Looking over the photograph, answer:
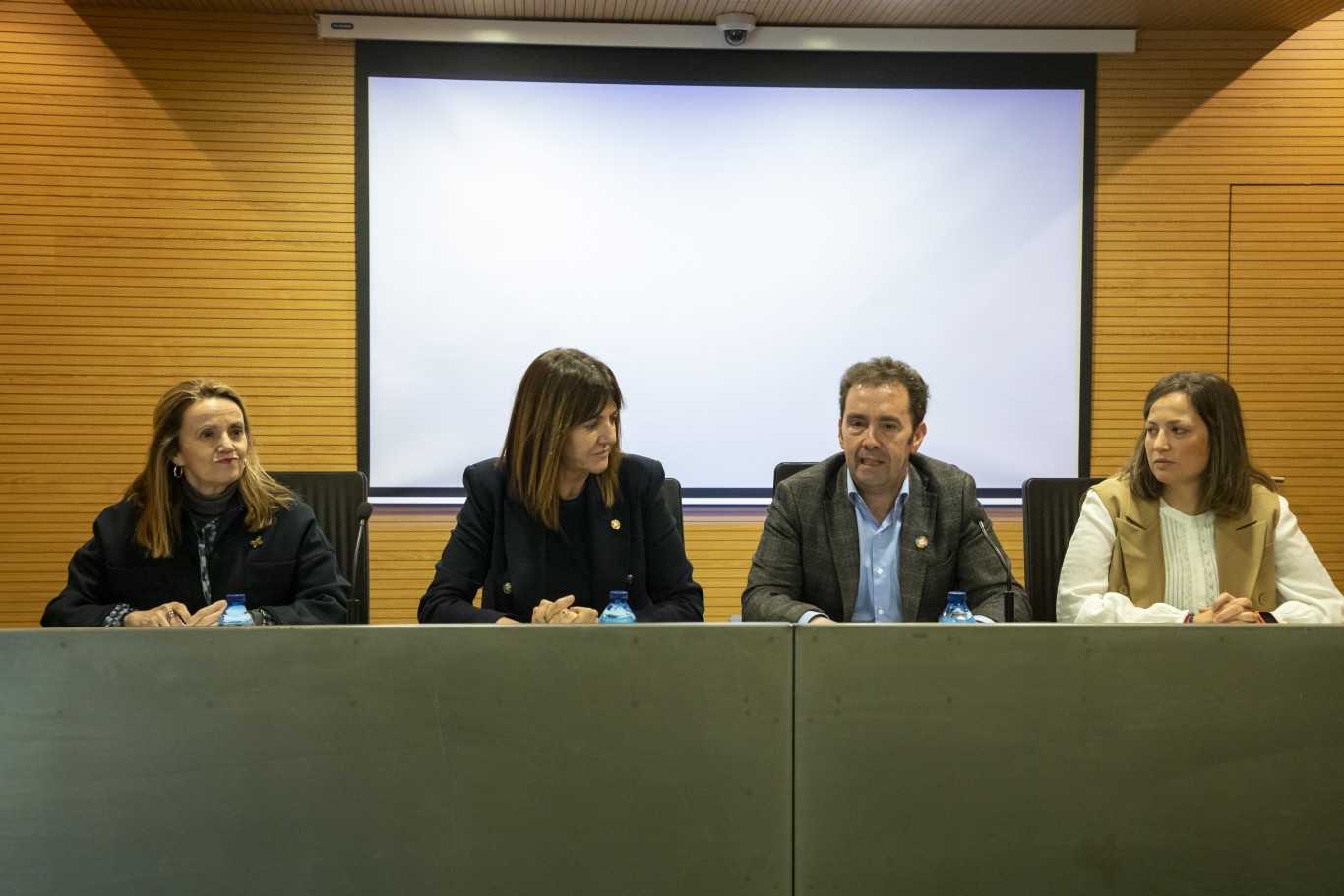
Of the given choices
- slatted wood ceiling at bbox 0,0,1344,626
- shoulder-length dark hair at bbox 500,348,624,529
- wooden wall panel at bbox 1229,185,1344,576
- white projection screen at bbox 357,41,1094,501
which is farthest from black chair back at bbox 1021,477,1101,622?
wooden wall panel at bbox 1229,185,1344,576

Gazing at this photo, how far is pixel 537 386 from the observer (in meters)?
2.51

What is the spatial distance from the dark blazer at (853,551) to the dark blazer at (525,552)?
263 mm

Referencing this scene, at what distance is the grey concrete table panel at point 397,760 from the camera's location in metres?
1.45

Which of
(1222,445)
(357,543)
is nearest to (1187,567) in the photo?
(1222,445)

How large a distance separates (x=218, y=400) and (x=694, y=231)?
2.56m

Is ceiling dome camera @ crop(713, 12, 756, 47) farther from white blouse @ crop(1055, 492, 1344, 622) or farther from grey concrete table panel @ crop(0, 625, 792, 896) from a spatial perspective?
grey concrete table panel @ crop(0, 625, 792, 896)

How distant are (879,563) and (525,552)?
2.72 ft

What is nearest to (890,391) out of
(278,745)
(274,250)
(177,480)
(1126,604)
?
(1126,604)

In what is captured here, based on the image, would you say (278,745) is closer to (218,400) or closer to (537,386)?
(537,386)

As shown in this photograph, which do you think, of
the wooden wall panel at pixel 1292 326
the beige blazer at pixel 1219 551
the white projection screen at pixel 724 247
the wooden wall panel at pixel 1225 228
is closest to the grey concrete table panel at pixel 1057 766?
the beige blazer at pixel 1219 551

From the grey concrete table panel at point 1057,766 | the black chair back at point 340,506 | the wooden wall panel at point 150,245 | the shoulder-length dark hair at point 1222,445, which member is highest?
the wooden wall panel at point 150,245

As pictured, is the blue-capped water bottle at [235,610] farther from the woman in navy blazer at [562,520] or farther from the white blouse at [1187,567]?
the white blouse at [1187,567]

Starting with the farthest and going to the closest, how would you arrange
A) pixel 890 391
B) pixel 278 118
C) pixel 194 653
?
pixel 278 118, pixel 890 391, pixel 194 653

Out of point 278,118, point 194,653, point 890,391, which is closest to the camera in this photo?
point 194,653
